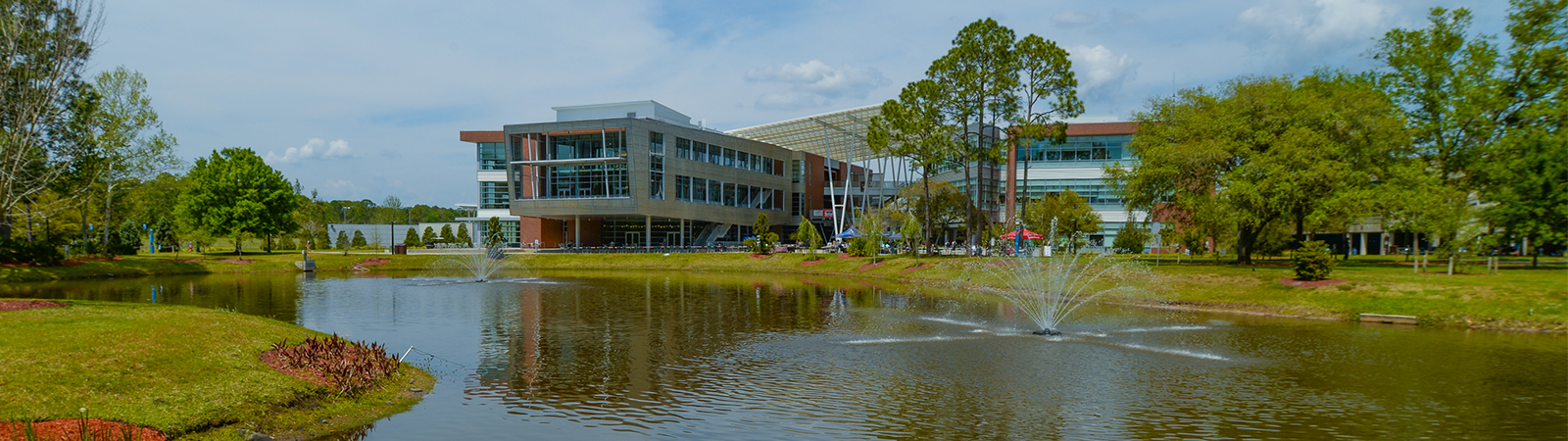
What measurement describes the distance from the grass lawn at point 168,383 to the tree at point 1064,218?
53.6 meters

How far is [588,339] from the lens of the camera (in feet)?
71.5

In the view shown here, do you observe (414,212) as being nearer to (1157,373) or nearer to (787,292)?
(787,292)

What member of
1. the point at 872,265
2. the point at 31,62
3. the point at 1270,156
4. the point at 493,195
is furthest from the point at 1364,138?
the point at 493,195

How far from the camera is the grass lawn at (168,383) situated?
35.4ft

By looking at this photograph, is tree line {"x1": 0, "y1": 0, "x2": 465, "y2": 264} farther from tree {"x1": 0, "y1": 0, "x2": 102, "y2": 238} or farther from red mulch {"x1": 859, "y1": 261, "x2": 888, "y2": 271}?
red mulch {"x1": 859, "y1": 261, "x2": 888, "y2": 271}

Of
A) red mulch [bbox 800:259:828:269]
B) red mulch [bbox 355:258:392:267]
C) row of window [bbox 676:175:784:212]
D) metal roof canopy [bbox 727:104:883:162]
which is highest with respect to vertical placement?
metal roof canopy [bbox 727:104:883:162]

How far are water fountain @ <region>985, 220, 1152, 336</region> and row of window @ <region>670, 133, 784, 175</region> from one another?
138 ft

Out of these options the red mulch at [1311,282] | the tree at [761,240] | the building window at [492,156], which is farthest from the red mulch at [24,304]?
the building window at [492,156]

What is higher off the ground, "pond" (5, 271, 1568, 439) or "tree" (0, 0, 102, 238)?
"tree" (0, 0, 102, 238)

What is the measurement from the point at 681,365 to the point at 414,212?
187 m

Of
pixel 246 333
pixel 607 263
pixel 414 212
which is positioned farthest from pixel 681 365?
pixel 414 212

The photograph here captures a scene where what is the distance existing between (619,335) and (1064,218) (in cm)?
4851

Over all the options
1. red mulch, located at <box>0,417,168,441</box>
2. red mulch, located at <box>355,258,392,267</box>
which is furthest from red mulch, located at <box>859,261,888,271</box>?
red mulch, located at <box>0,417,168,441</box>

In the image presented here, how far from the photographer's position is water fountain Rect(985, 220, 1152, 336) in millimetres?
30969
